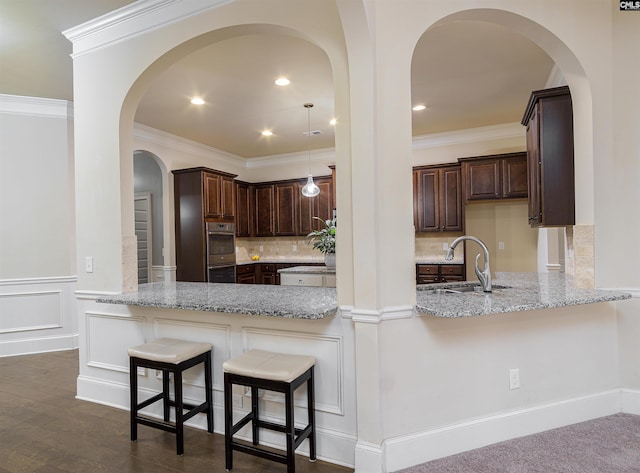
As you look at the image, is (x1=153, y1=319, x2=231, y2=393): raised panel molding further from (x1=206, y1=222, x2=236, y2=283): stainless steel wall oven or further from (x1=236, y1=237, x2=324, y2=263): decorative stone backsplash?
(x1=236, y1=237, x2=324, y2=263): decorative stone backsplash

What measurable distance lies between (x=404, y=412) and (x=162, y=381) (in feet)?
5.73

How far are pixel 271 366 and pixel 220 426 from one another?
85 cm

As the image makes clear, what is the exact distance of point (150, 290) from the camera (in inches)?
117

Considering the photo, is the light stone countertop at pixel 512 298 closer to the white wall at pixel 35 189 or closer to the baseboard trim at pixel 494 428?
the baseboard trim at pixel 494 428

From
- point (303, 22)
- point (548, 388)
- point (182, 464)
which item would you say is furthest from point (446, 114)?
point (182, 464)

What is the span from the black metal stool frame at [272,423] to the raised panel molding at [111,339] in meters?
1.13

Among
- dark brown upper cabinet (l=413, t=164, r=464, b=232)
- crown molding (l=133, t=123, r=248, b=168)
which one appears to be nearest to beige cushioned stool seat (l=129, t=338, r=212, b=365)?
crown molding (l=133, t=123, r=248, b=168)

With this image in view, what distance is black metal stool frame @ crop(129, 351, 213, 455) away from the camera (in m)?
2.18

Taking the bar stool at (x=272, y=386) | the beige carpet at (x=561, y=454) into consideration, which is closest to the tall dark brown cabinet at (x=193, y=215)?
the bar stool at (x=272, y=386)

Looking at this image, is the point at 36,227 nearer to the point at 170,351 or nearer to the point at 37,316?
the point at 37,316

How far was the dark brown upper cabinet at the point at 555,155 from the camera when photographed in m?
2.60

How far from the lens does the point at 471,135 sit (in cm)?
570

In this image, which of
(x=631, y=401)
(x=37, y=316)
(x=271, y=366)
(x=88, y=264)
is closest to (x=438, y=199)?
(x=631, y=401)

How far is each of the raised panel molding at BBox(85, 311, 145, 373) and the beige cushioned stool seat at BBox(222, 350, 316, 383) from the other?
1139 mm
